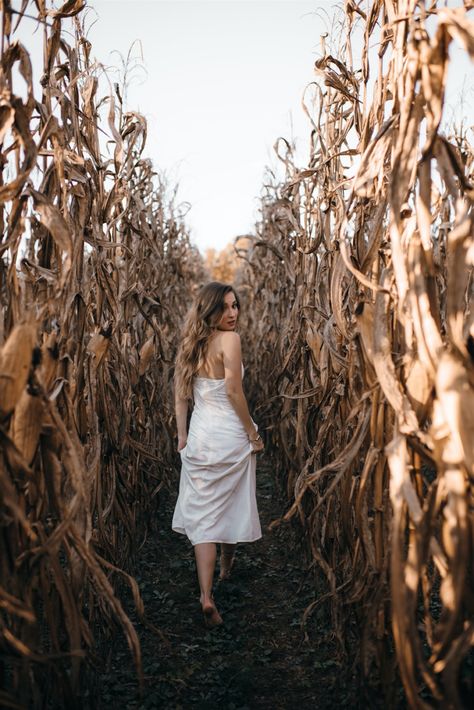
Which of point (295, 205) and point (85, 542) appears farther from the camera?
point (295, 205)

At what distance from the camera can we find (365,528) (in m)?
1.60

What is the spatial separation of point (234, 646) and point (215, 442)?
0.91m

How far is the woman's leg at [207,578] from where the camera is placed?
2.50 meters

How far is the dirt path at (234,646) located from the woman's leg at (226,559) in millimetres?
54

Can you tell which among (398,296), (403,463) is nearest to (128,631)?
(403,463)

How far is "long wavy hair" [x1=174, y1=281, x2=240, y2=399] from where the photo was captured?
2.95 meters

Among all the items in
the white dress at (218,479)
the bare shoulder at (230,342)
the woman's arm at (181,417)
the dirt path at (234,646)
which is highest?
the bare shoulder at (230,342)

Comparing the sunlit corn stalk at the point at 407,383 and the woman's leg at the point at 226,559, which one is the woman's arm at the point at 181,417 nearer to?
the woman's leg at the point at 226,559

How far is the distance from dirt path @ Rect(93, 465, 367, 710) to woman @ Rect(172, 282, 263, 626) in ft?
0.77

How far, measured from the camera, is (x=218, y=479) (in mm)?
2809

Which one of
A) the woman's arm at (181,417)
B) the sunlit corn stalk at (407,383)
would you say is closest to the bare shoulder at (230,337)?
the woman's arm at (181,417)

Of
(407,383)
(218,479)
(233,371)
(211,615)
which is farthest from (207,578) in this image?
(407,383)

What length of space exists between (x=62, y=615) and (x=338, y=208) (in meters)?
1.93

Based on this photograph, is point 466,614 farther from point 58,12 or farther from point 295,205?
point 295,205
